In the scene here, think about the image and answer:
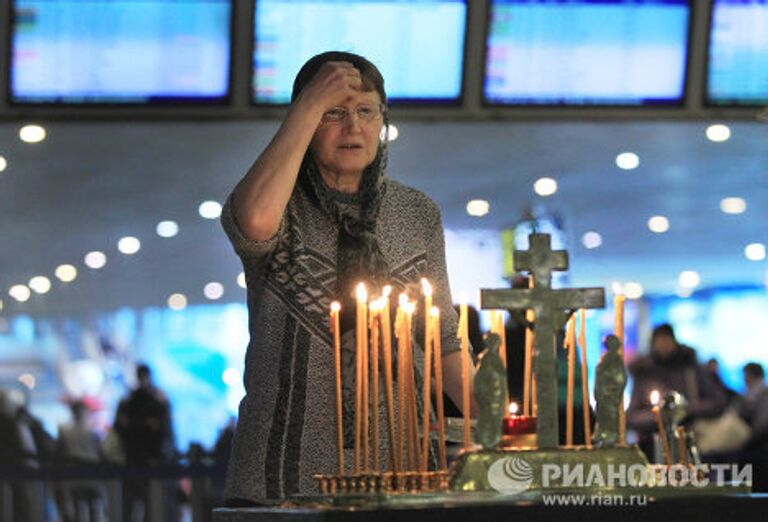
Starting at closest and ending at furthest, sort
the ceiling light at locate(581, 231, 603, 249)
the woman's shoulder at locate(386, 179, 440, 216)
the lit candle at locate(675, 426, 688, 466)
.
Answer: the lit candle at locate(675, 426, 688, 466) < the woman's shoulder at locate(386, 179, 440, 216) < the ceiling light at locate(581, 231, 603, 249)

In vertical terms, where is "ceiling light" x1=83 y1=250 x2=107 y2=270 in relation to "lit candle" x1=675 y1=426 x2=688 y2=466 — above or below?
above

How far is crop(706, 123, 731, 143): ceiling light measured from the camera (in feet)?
26.1

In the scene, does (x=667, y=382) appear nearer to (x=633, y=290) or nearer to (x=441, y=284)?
(x=633, y=290)

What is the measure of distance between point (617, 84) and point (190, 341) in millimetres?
2009

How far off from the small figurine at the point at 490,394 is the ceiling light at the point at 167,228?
5.61 metres

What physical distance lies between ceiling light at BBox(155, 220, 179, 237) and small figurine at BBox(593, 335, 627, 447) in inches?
222

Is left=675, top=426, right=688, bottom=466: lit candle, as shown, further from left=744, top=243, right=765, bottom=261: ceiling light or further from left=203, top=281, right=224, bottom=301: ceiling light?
left=744, top=243, right=765, bottom=261: ceiling light

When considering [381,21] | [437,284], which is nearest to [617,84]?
[381,21]

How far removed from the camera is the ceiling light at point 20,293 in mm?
7585

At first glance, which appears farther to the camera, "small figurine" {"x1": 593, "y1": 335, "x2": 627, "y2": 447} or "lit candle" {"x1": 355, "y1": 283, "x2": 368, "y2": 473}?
"lit candle" {"x1": 355, "y1": 283, "x2": 368, "y2": 473}

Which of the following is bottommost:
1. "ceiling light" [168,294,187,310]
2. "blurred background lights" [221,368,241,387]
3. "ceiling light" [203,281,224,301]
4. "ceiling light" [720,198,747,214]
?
"blurred background lights" [221,368,241,387]

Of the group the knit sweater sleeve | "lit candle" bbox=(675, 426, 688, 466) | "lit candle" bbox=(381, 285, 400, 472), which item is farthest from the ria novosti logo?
the knit sweater sleeve

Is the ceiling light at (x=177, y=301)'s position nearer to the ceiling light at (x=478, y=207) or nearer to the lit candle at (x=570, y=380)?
the ceiling light at (x=478, y=207)

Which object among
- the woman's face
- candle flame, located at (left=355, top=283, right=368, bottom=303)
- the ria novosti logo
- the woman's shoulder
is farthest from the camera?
Result: the woman's shoulder
